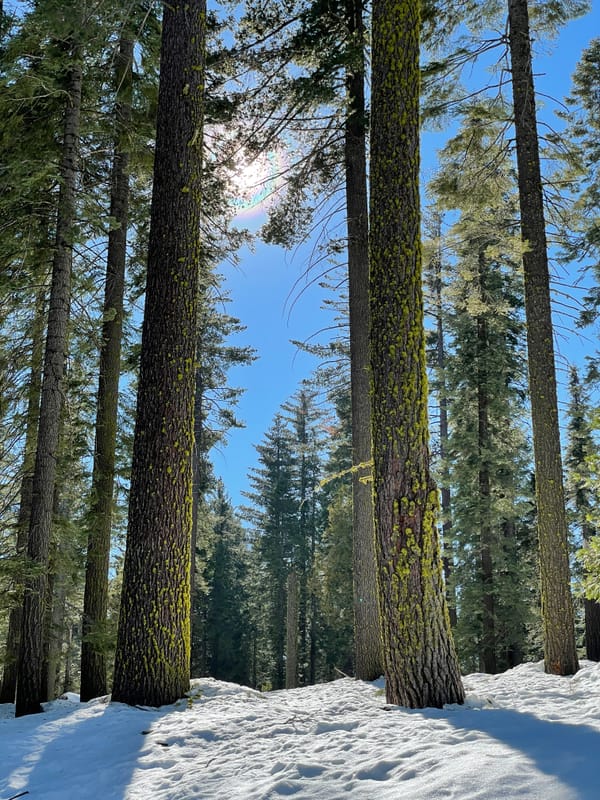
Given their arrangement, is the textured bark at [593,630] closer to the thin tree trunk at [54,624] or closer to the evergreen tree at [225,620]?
the thin tree trunk at [54,624]

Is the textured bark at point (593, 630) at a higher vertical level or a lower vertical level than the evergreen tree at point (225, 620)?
higher

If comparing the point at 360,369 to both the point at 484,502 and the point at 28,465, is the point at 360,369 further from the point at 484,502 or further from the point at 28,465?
the point at 484,502

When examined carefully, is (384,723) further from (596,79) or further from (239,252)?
(596,79)

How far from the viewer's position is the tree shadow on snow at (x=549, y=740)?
2354 mm

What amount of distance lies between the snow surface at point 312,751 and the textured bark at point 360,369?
317 centimetres

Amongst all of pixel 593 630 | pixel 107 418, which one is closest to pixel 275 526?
pixel 593 630

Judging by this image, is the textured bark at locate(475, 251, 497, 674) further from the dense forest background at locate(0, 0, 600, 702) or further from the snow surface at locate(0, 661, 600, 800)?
the snow surface at locate(0, 661, 600, 800)

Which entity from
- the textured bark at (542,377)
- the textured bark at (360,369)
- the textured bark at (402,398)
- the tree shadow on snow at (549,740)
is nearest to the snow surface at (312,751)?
the tree shadow on snow at (549,740)

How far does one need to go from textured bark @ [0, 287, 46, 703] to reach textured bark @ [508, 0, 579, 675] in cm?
725

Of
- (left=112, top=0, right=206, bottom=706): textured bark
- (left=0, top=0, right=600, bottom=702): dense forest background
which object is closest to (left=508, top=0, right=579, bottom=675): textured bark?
(left=0, top=0, right=600, bottom=702): dense forest background

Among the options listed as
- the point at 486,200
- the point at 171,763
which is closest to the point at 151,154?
the point at 486,200

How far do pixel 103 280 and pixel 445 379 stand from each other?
9.55 meters

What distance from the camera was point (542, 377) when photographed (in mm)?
7910

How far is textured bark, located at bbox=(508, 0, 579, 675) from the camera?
756cm
